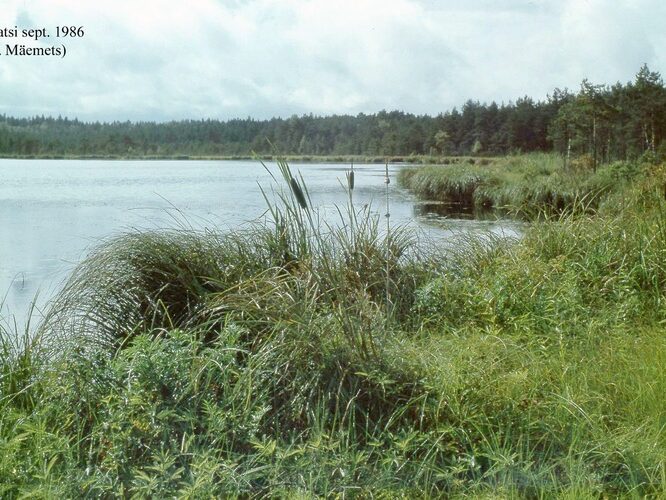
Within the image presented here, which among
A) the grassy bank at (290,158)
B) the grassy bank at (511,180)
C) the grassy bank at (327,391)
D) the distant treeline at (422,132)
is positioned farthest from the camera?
the grassy bank at (511,180)

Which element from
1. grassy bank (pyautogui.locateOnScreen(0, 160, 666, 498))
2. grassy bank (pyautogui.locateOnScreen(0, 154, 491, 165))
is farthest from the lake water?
grassy bank (pyautogui.locateOnScreen(0, 160, 666, 498))

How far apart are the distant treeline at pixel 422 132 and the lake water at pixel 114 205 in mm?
546

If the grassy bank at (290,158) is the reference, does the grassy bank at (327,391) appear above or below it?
below

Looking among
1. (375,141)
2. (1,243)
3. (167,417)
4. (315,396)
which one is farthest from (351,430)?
(375,141)

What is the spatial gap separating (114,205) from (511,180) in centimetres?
865

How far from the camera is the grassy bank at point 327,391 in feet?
7.88

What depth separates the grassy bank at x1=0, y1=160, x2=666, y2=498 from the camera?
2400mm

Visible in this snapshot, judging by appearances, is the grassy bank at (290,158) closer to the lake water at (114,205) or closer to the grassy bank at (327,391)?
the lake water at (114,205)

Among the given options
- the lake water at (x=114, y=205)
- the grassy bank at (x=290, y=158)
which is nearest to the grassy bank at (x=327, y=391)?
the lake water at (x=114, y=205)

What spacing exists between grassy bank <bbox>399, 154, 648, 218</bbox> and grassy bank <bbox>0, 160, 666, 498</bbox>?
32.5 feet

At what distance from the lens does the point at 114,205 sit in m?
10.9

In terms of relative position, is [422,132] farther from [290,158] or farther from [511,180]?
[290,158]

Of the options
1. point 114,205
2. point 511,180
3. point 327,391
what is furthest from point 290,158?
point 511,180

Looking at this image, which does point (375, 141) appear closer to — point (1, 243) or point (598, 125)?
point (1, 243)
